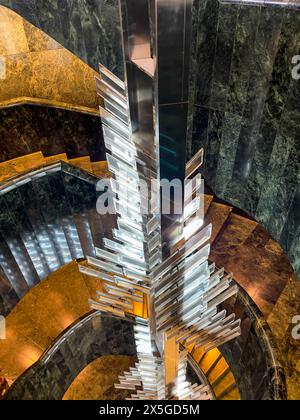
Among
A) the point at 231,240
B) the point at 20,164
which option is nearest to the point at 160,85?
the point at 231,240

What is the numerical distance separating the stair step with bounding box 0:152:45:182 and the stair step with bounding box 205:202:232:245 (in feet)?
10.8

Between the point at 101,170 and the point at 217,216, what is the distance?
7.87ft

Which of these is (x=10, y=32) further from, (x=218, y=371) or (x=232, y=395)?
(x=232, y=395)

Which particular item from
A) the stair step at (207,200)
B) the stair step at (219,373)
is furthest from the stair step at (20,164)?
the stair step at (219,373)

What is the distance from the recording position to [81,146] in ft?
24.7

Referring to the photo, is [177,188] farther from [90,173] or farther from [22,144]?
[22,144]

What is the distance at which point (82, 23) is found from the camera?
6613 mm

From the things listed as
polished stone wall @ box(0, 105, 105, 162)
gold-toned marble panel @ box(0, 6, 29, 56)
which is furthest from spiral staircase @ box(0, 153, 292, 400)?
gold-toned marble panel @ box(0, 6, 29, 56)

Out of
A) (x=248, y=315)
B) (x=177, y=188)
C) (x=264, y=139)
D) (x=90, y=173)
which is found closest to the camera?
(x=177, y=188)

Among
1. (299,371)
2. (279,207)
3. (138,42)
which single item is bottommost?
(299,371)

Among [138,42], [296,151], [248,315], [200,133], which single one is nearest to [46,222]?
[200,133]

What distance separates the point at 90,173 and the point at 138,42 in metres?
4.54

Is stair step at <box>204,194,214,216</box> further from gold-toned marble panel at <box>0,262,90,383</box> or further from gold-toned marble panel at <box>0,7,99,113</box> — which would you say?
gold-toned marble panel at <box>0,7,99,113</box>

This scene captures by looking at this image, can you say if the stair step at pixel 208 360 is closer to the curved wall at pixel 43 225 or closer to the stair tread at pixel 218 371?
the stair tread at pixel 218 371
